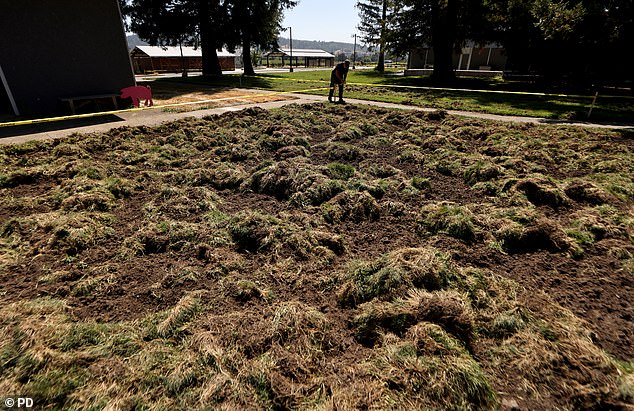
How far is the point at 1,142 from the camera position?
8.05 meters

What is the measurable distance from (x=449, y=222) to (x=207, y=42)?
98.6ft

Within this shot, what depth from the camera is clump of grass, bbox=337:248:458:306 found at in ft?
10.4

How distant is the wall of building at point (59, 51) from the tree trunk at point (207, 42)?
16.2m

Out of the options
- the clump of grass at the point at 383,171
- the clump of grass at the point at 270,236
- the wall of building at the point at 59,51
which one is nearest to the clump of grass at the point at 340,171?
the clump of grass at the point at 383,171

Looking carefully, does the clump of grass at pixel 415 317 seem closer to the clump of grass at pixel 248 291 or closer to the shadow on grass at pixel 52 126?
the clump of grass at pixel 248 291

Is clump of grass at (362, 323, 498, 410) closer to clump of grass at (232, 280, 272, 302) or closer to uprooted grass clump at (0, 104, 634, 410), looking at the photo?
uprooted grass clump at (0, 104, 634, 410)

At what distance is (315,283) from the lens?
134 inches

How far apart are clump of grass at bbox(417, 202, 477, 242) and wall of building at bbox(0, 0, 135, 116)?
46.4 ft

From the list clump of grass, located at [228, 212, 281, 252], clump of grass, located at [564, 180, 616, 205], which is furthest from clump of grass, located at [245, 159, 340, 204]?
clump of grass, located at [564, 180, 616, 205]

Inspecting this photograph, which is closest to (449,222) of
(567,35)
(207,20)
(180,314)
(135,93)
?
(180,314)

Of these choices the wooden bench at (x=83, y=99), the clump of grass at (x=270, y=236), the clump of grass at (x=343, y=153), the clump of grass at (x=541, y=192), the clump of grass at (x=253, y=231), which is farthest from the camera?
the wooden bench at (x=83, y=99)

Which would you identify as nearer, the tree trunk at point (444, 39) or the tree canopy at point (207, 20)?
the tree trunk at point (444, 39)

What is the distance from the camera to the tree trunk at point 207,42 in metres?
25.7

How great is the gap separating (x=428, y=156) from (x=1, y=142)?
448 inches
